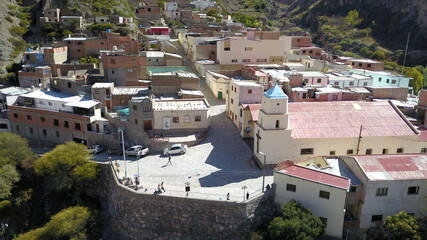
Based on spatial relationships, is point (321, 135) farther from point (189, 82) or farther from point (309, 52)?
point (309, 52)

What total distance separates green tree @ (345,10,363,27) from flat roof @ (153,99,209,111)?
78620 millimetres

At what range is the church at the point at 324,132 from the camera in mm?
30031

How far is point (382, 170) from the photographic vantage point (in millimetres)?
25188

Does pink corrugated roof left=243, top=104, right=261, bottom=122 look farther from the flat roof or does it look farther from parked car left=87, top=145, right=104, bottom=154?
parked car left=87, top=145, right=104, bottom=154

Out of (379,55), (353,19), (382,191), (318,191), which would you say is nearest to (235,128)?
(318,191)

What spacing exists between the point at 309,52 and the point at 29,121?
1983 inches

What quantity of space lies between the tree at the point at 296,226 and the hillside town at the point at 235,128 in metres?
1.46

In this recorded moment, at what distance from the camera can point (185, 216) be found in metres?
26.7

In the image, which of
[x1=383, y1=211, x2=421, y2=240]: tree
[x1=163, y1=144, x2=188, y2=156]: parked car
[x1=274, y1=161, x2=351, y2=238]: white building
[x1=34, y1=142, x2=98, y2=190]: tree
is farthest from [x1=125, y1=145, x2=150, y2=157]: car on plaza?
[x1=383, y1=211, x2=421, y2=240]: tree

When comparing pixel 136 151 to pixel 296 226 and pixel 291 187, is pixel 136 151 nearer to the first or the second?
pixel 291 187

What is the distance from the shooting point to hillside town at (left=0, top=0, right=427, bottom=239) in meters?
25.2

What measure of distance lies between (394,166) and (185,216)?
16152mm

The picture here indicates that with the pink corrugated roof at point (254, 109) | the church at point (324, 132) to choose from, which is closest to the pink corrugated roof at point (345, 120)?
the church at point (324, 132)

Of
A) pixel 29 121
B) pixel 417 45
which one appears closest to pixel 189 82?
pixel 29 121
